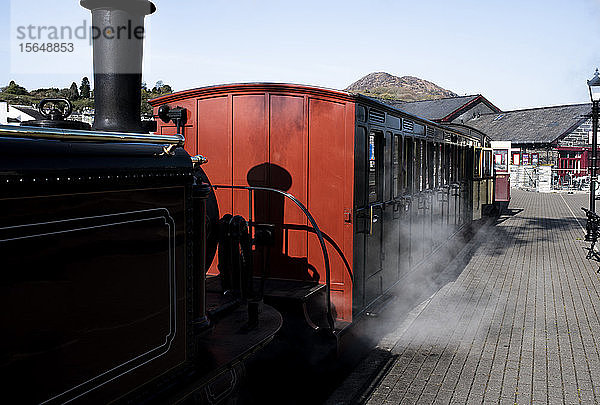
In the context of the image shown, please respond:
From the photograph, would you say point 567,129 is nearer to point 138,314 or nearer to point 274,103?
point 274,103

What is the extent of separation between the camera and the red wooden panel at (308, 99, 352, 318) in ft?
17.0

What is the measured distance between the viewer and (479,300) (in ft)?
27.3

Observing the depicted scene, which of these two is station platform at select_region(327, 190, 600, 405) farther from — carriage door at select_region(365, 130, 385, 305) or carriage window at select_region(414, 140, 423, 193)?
carriage window at select_region(414, 140, 423, 193)

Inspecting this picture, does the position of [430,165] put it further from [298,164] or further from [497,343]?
[298,164]

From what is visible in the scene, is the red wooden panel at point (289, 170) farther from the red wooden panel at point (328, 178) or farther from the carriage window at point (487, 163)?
the carriage window at point (487, 163)

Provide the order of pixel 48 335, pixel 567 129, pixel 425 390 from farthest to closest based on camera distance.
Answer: pixel 567 129, pixel 425 390, pixel 48 335

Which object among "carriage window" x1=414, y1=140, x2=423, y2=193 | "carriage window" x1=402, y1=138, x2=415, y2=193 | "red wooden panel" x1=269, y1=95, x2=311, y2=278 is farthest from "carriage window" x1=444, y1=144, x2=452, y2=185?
"red wooden panel" x1=269, y1=95, x2=311, y2=278

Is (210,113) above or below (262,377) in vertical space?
above

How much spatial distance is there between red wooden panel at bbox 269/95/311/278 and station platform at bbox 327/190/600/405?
1.39 meters

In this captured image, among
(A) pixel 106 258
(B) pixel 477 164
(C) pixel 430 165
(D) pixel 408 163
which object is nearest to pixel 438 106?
(B) pixel 477 164

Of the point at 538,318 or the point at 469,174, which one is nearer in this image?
the point at 538,318

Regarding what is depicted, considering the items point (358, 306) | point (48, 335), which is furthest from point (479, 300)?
point (48, 335)

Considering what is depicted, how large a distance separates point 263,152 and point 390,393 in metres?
2.60

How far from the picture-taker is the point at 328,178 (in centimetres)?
527
